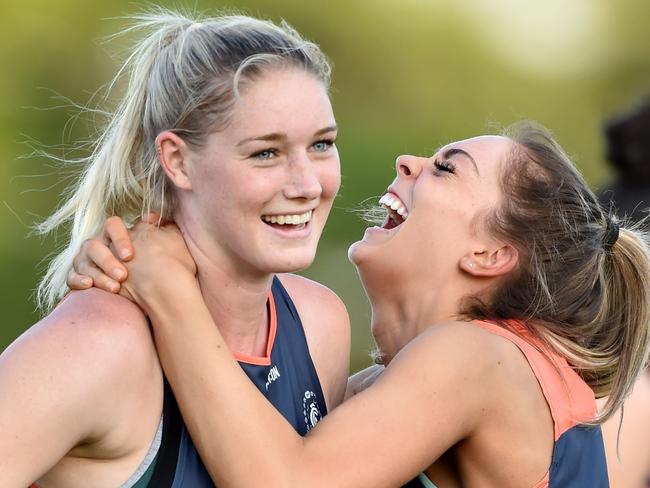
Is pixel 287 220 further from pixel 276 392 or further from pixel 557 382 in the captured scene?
pixel 557 382

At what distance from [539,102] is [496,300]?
11129 mm

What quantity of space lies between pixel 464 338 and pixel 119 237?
0.91 metres

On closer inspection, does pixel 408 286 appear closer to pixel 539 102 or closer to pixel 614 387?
pixel 614 387

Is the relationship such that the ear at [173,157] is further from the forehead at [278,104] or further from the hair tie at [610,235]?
the hair tie at [610,235]

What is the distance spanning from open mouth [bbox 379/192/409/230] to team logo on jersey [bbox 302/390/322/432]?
0.62 meters

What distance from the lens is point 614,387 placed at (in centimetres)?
315

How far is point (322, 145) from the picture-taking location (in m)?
2.89

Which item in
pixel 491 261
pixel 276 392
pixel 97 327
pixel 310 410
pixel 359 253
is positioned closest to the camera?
pixel 97 327

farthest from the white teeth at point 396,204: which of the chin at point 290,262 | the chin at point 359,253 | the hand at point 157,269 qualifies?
the hand at point 157,269

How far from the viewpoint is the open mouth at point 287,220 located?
2.81 meters

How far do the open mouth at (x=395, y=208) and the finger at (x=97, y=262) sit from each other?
932 mm

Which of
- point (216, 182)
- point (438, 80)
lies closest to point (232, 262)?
point (216, 182)

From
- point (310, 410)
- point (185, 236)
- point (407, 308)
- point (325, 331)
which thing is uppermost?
point (185, 236)

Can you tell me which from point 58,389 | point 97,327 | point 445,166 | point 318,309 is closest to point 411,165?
point 445,166
